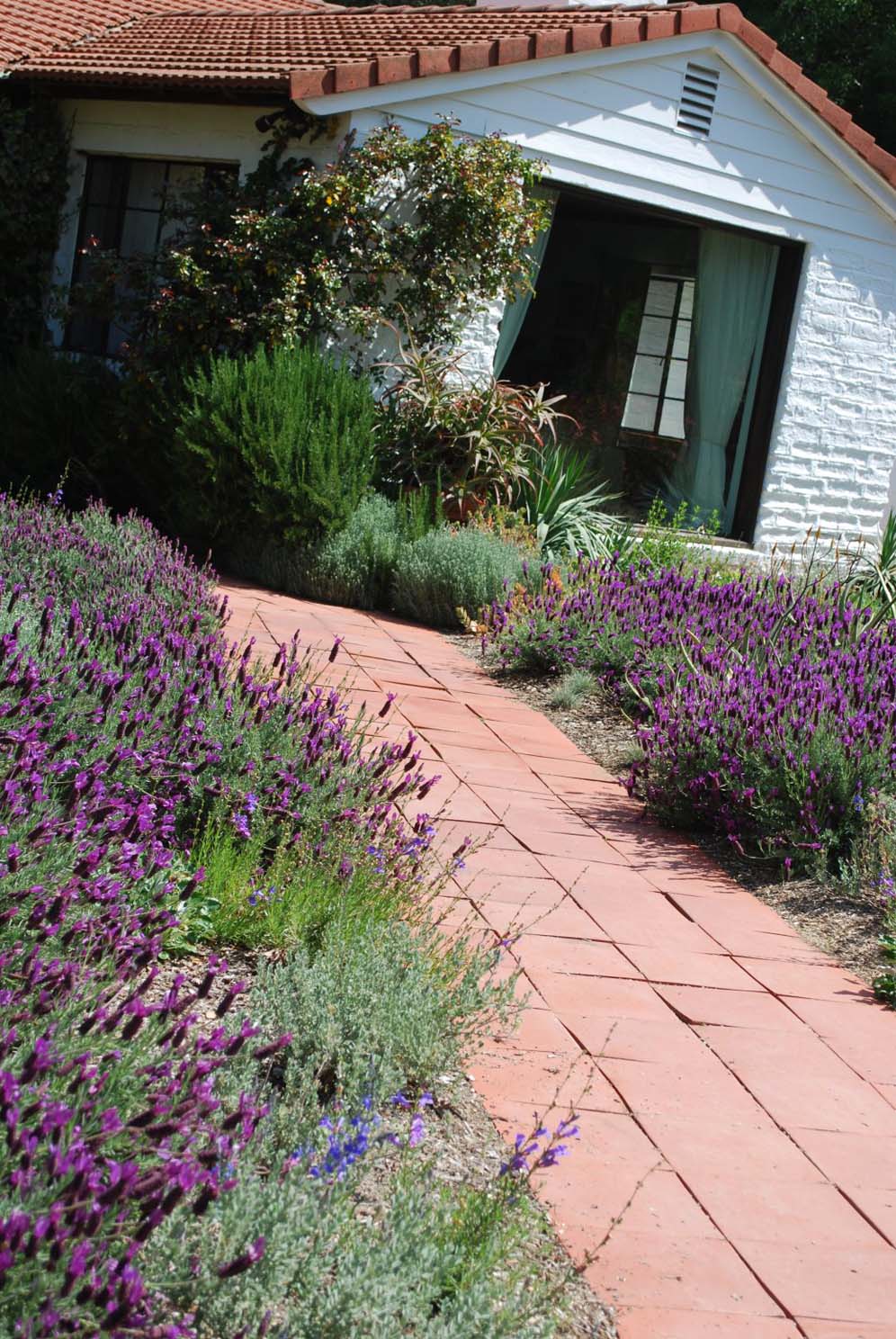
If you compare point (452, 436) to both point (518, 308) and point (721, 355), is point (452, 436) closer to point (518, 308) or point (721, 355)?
point (518, 308)

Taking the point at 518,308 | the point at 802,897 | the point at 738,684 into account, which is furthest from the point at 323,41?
the point at 802,897

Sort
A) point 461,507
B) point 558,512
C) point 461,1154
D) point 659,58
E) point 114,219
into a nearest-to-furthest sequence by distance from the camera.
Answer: point 461,1154 → point 461,507 → point 558,512 → point 659,58 → point 114,219

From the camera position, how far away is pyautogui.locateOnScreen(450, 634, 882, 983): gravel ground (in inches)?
171

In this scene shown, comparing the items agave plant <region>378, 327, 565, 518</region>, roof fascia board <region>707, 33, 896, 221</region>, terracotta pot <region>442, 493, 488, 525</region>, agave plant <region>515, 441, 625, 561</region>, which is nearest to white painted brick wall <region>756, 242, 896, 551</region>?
roof fascia board <region>707, 33, 896, 221</region>

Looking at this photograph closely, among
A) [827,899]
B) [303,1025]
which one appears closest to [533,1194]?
[303,1025]

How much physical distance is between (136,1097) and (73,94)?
37.1 feet

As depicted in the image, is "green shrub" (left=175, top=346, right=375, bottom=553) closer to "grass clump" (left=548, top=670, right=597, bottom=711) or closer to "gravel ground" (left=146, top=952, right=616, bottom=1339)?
"grass clump" (left=548, top=670, right=597, bottom=711)

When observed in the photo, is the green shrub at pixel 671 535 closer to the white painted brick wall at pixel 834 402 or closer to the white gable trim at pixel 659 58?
the white painted brick wall at pixel 834 402

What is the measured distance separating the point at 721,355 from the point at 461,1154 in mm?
10607

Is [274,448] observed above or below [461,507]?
above

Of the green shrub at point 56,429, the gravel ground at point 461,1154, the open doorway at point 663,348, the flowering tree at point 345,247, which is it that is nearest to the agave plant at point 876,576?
the open doorway at point 663,348

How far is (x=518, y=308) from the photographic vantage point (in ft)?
36.8

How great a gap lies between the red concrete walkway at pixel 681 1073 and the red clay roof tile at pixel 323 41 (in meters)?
A: 5.90

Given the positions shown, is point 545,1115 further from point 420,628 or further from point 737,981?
point 420,628
